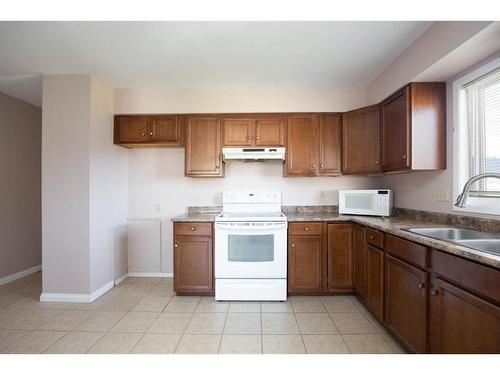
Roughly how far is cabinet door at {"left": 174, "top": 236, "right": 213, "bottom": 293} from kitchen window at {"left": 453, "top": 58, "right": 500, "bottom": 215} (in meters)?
2.40

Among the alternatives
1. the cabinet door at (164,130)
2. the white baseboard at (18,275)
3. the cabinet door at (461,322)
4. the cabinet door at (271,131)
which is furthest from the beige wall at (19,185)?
the cabinet door at (461,322)

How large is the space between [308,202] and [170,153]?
6.67ft

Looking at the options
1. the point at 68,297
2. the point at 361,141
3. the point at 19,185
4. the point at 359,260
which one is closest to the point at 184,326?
the point at 68,297

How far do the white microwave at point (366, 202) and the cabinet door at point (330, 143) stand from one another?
343 millimetres

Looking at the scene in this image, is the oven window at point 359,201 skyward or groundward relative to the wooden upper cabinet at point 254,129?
groundward

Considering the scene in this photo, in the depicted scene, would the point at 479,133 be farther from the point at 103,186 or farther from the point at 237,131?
the point at 103,186

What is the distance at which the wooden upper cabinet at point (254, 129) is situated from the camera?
2.85m

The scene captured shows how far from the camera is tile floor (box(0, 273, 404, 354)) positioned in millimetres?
1776

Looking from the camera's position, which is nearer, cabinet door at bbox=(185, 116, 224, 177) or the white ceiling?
the white ceiling

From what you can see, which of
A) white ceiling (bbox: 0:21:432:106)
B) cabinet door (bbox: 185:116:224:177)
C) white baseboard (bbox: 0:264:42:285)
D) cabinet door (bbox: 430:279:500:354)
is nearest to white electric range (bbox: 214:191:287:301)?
cabinet door (bbox: 185:116:224:177)

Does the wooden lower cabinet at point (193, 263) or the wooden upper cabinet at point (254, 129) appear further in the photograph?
the wooden upper cabinet at point (254, 129)

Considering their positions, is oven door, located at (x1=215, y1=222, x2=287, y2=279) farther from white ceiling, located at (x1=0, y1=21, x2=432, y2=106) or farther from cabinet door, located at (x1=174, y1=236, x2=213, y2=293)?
white ceiling, located at (x1=0, y1=21, x2=432, y2=106)

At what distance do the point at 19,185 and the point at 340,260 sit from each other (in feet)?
14.6

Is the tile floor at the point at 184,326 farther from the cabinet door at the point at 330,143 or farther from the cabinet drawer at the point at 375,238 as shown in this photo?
the cabinet door at the point at 330,143
